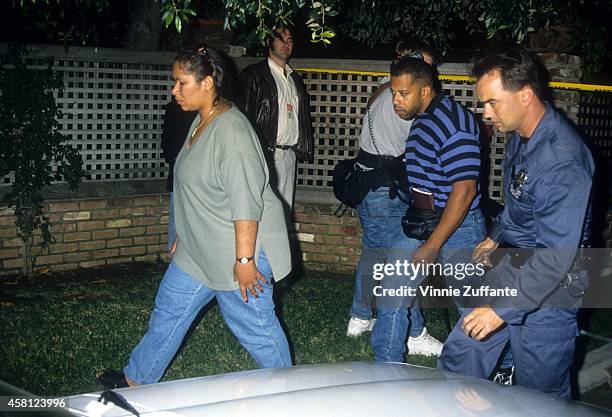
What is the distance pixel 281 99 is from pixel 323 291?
175 cm

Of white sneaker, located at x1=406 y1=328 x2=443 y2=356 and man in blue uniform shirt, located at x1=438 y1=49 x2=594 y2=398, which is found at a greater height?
man in blue uniform shirt, located at x1=438 y1=49 x2=594 y2=398

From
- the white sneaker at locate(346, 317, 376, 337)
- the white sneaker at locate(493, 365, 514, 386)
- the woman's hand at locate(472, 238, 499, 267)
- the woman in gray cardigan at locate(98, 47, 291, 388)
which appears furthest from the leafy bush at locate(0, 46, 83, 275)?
the white sneaker at locate(493, 365, 514, 386)

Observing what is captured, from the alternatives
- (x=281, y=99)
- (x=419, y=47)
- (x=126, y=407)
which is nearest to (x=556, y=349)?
(x=126, y=407)

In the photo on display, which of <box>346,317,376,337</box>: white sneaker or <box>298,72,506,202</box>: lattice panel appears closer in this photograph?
<box>346,317,376,337</box>: white sneaker

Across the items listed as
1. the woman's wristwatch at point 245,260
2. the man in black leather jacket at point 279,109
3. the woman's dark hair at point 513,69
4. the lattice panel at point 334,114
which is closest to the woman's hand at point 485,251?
the woman's dark hair at point 513,69

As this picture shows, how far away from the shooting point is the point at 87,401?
257 cm

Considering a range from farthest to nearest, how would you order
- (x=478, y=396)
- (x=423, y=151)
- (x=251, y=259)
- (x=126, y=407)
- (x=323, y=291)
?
(x=323, y=291), (x=423, y=151), (x=251, y=259), (x=478, y=396), (x=126, y=407)

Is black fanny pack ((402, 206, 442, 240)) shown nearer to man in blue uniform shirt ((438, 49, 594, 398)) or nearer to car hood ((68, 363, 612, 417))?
man in blue uniform shirt ((438, 49, 594, 398))

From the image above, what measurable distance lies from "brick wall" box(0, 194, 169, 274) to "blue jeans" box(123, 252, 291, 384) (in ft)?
11.0

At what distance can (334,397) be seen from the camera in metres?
2.67

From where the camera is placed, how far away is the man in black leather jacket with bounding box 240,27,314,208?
6.71 m

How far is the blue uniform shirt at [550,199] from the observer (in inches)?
128

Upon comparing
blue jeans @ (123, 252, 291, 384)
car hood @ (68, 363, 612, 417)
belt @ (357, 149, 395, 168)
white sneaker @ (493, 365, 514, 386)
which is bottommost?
white sneaker @ (493, 365, 514, 386)

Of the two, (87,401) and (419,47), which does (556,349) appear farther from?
(419,47)
